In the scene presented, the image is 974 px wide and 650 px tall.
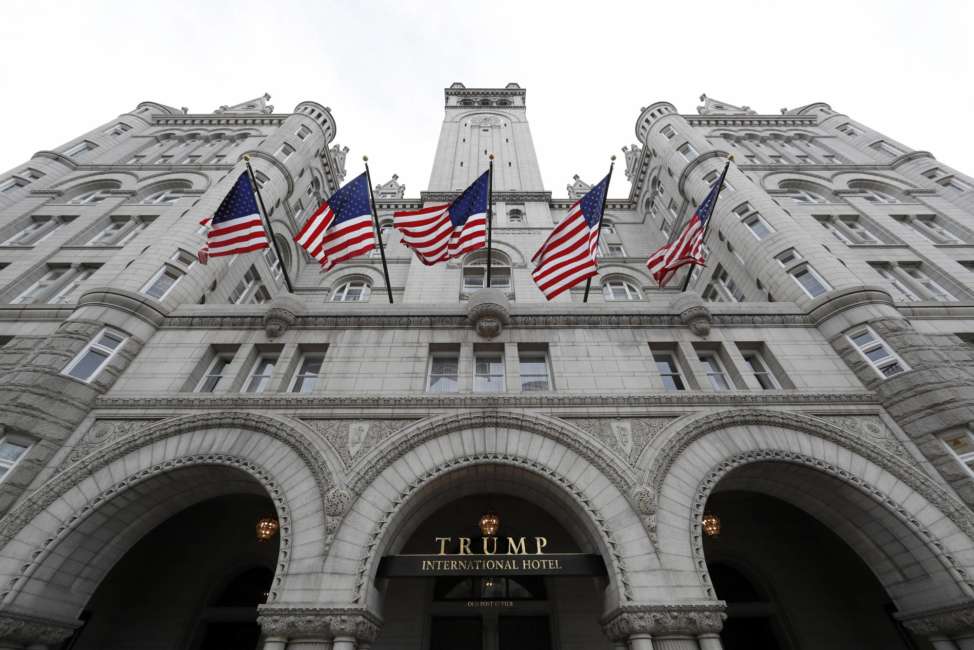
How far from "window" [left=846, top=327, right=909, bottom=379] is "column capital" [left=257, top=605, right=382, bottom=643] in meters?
16.7

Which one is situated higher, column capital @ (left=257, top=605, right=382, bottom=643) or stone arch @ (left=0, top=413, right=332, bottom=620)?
stone arch @ (left=0, top=413, right=332, bottom=620)

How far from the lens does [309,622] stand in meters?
9.05

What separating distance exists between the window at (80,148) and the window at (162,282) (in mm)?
19471

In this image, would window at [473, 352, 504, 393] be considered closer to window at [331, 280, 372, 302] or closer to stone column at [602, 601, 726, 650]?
stone column at [602, 601, 726, 650]

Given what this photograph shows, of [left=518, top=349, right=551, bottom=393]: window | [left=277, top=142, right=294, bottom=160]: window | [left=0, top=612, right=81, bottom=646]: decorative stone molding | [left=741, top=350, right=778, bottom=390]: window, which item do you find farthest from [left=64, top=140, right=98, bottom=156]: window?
[left=741, top=350, right=778, bottom=390]: window

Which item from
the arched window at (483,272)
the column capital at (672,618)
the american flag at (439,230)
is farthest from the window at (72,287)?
the column capital at (672,618)

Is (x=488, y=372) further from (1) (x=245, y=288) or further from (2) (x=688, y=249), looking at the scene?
(1) (x=245, y=288)

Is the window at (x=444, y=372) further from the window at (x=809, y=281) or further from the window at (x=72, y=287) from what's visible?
the window at (x=72, y=287)

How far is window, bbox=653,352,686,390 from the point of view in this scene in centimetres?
1451

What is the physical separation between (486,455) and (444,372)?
3.98 metres

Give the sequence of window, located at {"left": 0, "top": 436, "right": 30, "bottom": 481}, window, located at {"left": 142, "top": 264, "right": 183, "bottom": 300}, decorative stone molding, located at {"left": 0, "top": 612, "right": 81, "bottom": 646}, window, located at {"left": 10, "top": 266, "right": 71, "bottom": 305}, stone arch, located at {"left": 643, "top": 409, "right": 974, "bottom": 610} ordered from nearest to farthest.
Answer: decorative stone molding, located at {"left": 0, "top": 612, "right": 81, "bottom": 646}, stone arch, located at {"left": 643, "top": 409, "right": 974, "bottom": 610}, window, located at {"left": 0, "top": 436, "right": 30, "bottom": 481}, window, located at {"left": 142, "top": 264, "right": 183, "bottom": 300}, window, located at {"left": 10, "top": 266, "right": 71, "bottom": 305}

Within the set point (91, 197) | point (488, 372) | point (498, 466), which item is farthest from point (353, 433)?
point (91, 197)

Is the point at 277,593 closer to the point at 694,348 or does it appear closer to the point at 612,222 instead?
the point at 694,348

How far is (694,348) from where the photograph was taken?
15.1 meters
